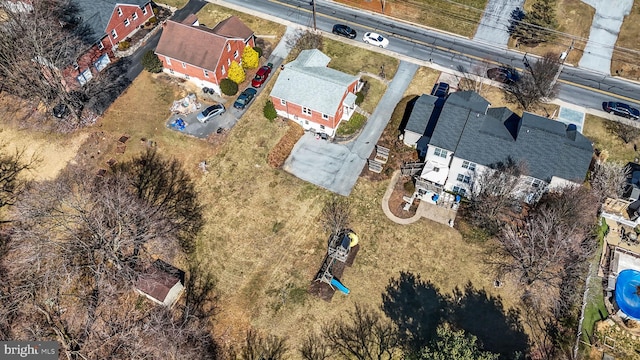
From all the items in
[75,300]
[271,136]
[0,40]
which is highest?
[0,40]

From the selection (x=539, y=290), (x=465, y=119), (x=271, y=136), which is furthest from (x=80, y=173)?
(x=539, y=290)

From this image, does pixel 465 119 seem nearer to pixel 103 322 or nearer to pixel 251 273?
pixel 251 273

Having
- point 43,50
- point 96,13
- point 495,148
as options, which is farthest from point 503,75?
point 43,50

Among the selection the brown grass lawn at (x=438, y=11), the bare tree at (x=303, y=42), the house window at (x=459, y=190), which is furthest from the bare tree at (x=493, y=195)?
the bare tree at (x=303, y=42)

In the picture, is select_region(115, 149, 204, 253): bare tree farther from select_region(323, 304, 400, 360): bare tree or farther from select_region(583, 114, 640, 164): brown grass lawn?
select_region(583, 114, 640, 164): brown grass lawn

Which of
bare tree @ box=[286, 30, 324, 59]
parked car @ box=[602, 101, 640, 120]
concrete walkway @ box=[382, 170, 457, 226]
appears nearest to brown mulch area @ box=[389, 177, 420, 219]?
concrete walkway @ box=[382, 170, 457, 226]
